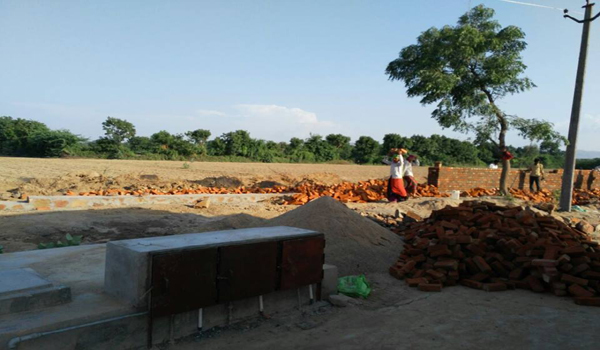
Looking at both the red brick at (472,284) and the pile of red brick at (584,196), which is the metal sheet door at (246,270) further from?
the pile of red brick at (584,196)

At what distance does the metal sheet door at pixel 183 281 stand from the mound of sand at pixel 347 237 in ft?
8.28

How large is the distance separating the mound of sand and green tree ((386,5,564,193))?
19.4 feet

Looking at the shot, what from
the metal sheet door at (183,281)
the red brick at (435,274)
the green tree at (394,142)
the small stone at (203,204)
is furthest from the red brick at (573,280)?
the green tree at (394,142)

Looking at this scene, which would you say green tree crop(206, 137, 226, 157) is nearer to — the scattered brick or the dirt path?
the scattered brick

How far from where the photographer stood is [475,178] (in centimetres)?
1401

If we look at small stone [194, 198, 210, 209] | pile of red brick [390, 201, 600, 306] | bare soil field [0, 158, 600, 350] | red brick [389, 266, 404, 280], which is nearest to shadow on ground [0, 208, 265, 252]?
bare soil field [0, 158, 600, 350]

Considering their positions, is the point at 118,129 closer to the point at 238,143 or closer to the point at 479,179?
the point at 238,143

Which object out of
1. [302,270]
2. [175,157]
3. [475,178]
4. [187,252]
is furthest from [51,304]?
[175,157]

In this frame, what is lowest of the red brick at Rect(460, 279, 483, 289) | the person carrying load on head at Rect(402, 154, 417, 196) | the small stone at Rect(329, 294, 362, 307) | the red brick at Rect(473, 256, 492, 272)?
the small stone at Rect(329, 294, 362, 307)

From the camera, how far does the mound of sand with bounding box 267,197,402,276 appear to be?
5789 millimetres

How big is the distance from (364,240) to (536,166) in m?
10.6

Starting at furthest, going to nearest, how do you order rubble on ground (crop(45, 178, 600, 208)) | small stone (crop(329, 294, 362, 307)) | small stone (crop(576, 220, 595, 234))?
rubble on ground (crop(45, 178, 600, 208)) < small stone (crop(576, 220, 595, 234)) < small stone (crop(329, 294, 362, 307))

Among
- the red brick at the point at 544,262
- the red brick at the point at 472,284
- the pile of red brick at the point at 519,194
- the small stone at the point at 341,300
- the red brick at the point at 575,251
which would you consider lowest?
the small stone at the point at 341,300

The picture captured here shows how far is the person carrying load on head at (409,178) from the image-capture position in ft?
37.9
